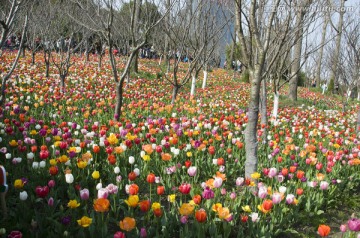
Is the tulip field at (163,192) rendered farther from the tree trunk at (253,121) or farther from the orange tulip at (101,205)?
the tree trunk at (253,121)

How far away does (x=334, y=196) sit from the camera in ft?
11.8

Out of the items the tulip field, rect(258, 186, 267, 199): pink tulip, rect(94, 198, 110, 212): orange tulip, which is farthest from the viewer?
rect(258, 186, 267, 199): pink tulip

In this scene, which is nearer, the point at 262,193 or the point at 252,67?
the point at 262,193

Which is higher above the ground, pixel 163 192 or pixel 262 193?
pixel 262 193

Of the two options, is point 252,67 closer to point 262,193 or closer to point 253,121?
point 253,121

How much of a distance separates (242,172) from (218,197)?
1201 millimetres

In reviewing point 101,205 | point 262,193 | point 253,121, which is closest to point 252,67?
point 253,121

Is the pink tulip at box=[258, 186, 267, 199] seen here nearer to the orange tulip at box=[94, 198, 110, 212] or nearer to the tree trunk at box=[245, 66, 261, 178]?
the tree trunk at box=[245, 66, 261, 178]

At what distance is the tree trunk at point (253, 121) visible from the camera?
330 cm

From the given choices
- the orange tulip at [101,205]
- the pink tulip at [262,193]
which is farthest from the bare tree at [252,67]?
the orange tulip at [101,205]

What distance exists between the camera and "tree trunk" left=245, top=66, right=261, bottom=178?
130 inches

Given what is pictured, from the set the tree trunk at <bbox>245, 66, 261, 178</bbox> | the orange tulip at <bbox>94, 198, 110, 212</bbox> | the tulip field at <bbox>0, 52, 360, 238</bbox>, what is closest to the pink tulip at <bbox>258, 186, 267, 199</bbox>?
the tulip field at <bbox>0, 52, 360, 238</bbox>

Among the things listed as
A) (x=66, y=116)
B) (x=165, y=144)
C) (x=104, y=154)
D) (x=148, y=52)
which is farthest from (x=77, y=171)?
(x=148, y=52)

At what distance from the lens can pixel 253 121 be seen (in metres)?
Result: 3.34
